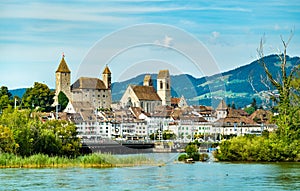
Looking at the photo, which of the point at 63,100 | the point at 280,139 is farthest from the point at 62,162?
the point at 63,100

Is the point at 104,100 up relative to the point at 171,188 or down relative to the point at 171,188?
up

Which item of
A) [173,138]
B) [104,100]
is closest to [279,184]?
[173,138]

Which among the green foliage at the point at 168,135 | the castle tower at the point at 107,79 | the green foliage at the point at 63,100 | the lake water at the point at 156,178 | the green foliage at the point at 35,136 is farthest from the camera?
the green foliage at the point at 63,100

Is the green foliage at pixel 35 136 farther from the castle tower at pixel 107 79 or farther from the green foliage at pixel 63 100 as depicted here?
the green foliage at pixel 63 100

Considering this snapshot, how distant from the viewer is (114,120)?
338ft

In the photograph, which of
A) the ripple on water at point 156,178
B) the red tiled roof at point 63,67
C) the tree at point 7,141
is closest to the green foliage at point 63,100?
the red tiled roof at point 63,67

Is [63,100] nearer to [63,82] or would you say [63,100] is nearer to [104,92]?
[63,82]

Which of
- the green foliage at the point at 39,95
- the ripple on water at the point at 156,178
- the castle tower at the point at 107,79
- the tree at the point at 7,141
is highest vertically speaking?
the castle tower at the point at 107,79

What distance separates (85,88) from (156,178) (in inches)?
3254

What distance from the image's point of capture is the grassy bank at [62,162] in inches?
1678

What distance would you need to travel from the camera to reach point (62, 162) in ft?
144

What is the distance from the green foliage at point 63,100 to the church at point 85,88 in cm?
Answer: 76

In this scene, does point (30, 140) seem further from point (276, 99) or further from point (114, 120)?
point (114, 120)

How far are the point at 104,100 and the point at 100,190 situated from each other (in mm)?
79035
